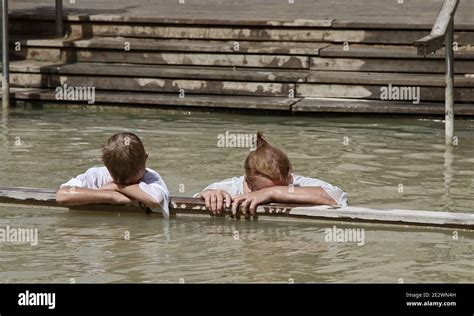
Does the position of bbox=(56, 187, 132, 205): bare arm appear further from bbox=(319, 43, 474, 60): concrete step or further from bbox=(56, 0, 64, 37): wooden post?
bbox=(56, 0, 64, 37): wooden post

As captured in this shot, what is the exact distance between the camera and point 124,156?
7918 millimetres

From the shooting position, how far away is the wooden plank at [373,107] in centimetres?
1216

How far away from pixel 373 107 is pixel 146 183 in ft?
14.9

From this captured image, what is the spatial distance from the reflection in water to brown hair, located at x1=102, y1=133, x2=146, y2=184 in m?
0.32

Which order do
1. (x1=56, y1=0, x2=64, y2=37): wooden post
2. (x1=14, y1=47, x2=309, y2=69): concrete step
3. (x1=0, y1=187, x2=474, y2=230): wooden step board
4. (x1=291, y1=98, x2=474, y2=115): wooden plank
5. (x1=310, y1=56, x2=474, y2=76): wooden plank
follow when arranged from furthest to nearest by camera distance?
(x1=56, y1=0, x2=64, y2=37): wooden post, (x1=14, y1=47, x2=309, y2=69): concrete step, (x1=310, y1=56, x2=474, y2=76): wooden plank, (x1=291, y1=98, x2=474, y2=115): wooden plank, (x1=0, y1=187, x2=474, y2=230): wooden step board

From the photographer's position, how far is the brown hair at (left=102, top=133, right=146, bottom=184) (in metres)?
7.88

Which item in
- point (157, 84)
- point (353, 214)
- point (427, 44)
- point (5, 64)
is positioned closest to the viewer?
point (353, 214)

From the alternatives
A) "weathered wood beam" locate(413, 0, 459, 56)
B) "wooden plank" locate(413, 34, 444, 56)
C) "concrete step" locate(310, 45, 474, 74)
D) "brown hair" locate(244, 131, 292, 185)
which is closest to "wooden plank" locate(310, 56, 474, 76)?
"concrete step" locate(310, 45, 474, 74)

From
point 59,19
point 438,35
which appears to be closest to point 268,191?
point 438,35

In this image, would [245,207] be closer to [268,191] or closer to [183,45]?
[268,191]

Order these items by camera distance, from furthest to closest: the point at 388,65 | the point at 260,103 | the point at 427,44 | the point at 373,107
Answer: the point at 388,65
the point at 260,103
the point at 373,107
the point at 427,44

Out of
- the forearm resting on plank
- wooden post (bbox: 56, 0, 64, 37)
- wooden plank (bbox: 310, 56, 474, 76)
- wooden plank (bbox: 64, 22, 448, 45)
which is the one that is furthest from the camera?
wooden post (bbox: 56, 0, 64, 37)
